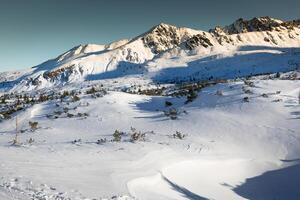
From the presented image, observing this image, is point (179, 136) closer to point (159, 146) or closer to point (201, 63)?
point (159, 146)

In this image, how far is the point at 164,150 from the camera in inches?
596

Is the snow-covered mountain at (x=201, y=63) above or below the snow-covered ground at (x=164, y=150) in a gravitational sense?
above

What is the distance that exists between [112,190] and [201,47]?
17717 centimetres

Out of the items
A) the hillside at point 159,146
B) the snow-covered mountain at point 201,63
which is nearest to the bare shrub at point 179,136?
the hillside at point 159,146

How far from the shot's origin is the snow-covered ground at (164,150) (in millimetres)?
10773

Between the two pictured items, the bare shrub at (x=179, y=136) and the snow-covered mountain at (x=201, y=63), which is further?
the snow-covered mountain at (x=201, y=63)

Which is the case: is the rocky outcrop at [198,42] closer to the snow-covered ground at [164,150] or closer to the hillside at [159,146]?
the hillside at [159,146]

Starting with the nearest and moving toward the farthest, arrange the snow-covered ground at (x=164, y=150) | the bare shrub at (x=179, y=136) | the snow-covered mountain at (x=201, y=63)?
the snow-covered ground at (x=164, y=150) → the bare shrub at (x=179, y=136) → the snow-covered mountain at (x=201, y=63)

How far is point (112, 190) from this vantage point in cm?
999

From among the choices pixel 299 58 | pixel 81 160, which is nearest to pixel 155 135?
pixel 81 160


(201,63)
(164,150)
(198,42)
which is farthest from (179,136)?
(198,42)

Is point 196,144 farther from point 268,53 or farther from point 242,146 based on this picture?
point 268,53

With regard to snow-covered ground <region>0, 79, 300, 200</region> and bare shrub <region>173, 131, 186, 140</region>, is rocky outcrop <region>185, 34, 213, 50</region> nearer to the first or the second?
snow-covered ground <region>0, 79, 300, 200</region>

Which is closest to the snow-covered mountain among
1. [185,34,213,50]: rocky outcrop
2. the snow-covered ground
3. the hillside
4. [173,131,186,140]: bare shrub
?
[185,34,213,50]: rocky outcrop
